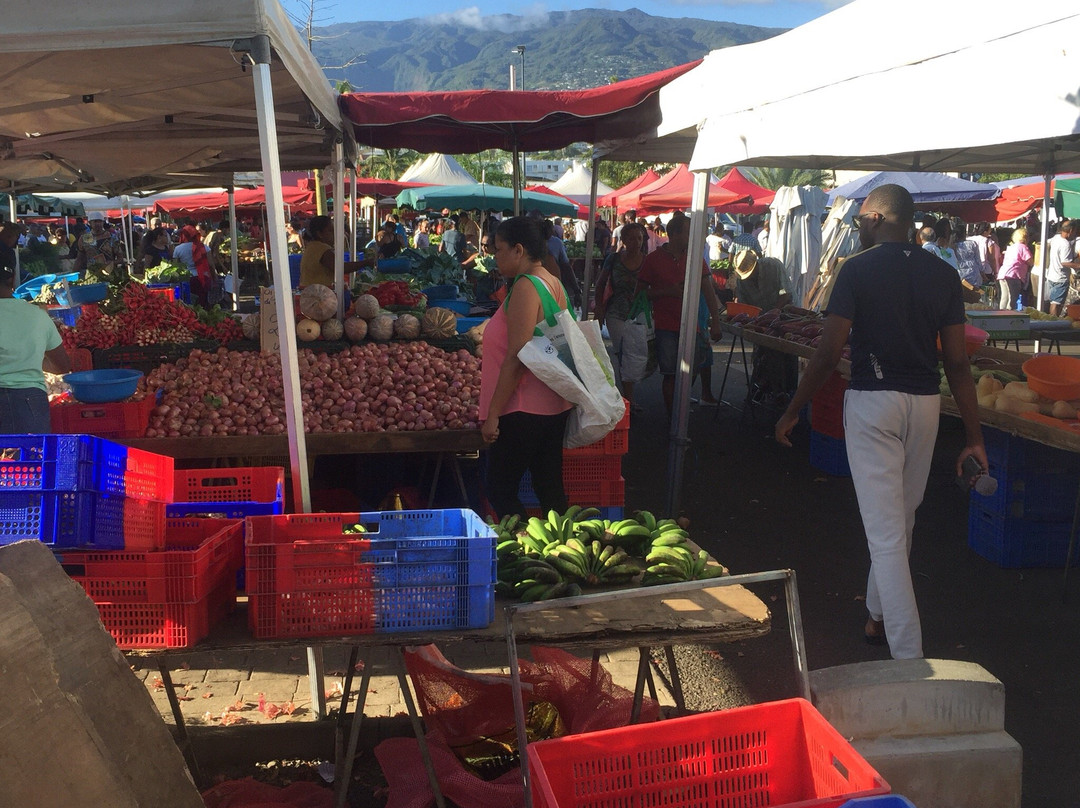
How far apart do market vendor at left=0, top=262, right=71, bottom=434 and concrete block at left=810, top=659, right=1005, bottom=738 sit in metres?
4.18

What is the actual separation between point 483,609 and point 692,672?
207cm

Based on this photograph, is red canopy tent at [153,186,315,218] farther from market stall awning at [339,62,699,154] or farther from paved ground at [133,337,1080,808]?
paved ground at [133,337,1080,808]

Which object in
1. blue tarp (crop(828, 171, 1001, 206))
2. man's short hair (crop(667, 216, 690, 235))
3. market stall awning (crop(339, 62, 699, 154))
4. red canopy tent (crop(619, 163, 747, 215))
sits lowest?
man's short hair (crop(667, 216, 690, 235))

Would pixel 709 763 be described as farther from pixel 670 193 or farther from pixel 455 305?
pixel 670 193

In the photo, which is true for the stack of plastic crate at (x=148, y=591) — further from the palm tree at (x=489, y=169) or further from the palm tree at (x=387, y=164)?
the palm tree at (x=387, y=164)

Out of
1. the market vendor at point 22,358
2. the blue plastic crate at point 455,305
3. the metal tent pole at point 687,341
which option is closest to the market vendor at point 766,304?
the blue plastic crate at point 455,305

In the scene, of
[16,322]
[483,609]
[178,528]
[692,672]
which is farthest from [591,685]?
[16,322]

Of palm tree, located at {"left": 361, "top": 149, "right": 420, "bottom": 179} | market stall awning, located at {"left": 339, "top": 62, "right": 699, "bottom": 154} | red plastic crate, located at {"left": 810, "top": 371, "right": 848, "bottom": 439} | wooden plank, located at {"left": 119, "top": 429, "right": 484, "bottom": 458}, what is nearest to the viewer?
wooden plank, located at {"left": 119, "top": 429, "right": 484, "bottom": 458}

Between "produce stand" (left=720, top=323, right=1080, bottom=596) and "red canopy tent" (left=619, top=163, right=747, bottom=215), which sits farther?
"red canopy tent" (left=619, top=163, right=747, bottom=215)

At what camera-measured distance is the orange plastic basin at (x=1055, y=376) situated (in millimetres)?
5457

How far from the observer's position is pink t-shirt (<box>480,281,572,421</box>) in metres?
4.52

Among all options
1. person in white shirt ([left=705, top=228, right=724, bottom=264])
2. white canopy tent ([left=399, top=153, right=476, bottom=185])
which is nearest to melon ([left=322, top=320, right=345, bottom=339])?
white canopy tent ([left=399, top=153, right=476, bottom=185])

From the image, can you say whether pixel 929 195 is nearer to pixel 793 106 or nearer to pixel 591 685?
pixel 793 106

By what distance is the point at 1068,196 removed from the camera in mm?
20984
